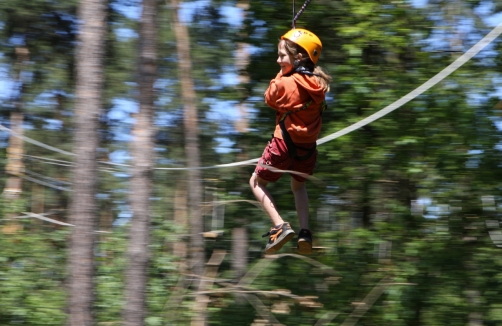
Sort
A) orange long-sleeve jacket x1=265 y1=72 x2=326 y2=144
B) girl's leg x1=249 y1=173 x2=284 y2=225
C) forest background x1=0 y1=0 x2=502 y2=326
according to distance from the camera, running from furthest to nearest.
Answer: forest background x1=0 y1=0 x2=502 y2=326
girl's leg x1=249 y1=173 x2=284 y2=225
orange long-sleeve jacket x1=265 y1=72 x2=326 y2=144

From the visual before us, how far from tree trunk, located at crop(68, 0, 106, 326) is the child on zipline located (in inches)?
54.5

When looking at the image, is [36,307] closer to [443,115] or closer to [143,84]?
[143,84]

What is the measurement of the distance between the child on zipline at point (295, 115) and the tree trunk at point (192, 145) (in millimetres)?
2657

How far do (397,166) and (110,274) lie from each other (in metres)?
4.16

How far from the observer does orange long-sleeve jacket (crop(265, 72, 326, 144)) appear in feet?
17.3

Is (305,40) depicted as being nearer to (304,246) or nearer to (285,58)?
(285,58)

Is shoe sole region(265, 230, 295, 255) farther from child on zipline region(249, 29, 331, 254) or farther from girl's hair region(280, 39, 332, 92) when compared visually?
girl's hair region(280, 39, 332, 92)

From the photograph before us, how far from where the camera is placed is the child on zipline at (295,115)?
527cm

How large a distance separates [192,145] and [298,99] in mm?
3408

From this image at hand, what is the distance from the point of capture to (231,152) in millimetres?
9383

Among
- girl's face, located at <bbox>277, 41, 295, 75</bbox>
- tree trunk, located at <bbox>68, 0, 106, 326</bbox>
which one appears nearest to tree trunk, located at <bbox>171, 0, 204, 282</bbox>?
tree trunk, located at <bbox>68, 0, 106, 326</bbox>

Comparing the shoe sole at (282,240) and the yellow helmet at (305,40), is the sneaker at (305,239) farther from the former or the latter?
the yellow helmet at (305,40)

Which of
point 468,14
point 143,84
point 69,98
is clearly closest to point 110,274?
point 69,98

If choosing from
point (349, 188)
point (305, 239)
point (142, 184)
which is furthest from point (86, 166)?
point (349, 188)
